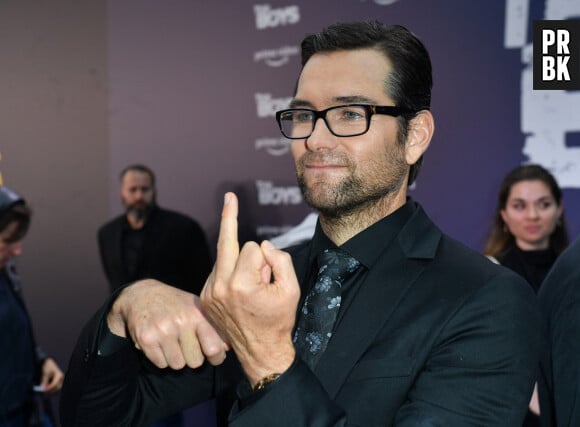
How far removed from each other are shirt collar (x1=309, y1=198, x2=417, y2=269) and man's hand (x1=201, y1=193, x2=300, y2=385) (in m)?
0.36

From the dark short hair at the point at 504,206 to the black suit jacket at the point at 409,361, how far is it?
6.48 feet

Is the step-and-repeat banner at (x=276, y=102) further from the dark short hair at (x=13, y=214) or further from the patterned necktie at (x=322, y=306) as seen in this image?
the patterned necktie at (x=322, y=306)

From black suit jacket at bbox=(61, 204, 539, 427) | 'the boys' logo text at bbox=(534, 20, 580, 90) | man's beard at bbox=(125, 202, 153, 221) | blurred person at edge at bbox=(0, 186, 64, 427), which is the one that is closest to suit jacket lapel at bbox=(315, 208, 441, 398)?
black suit jacket at bbox=(61, 204, 539, 427)

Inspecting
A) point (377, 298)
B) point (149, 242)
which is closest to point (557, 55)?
point (377, 298)

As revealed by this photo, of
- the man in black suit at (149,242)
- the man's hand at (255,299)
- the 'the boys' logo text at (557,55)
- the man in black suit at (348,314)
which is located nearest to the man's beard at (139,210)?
the man in black suit at (149,242)

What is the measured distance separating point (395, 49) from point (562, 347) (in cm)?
66

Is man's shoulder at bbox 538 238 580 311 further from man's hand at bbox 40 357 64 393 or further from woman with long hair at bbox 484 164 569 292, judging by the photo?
man's hand at bbox 40 357 64 393

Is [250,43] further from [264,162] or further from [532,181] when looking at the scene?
[532,181]

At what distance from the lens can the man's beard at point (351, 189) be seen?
4.53 feet

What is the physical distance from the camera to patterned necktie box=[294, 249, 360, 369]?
1.27m

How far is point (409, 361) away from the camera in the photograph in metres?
1.19

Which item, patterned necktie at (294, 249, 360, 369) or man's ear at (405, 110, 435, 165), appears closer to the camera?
patterned necktie at (294, 249, 360, 369)

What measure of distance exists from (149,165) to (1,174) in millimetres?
1259

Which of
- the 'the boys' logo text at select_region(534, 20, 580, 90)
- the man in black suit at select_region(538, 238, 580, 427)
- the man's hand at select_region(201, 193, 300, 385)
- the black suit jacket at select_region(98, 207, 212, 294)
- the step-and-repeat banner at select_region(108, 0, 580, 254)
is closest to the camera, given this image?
the man's hand at select_region(201, 193, 300, 385)
